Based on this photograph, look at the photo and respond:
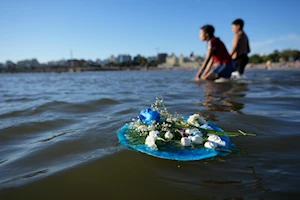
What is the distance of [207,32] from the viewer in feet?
27.3

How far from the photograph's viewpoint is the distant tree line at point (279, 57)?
246 feet

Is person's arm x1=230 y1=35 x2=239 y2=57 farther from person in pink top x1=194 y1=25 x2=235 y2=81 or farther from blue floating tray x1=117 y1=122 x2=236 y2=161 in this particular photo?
blue floating tray x1=117 y1=122 x2=236 y2=161

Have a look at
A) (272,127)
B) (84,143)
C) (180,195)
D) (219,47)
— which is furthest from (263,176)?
(219,47)

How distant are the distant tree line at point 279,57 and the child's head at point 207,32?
73.7 metres

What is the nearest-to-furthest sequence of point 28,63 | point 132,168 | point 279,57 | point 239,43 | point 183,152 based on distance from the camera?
1. point 132,168
2. point 183,152
3. point 239,43
4. point 279,57
5. point 28,63

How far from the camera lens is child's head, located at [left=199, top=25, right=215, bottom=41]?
8.30m

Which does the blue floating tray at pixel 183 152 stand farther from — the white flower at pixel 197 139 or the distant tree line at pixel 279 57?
the distant tree line at pixel 279 57

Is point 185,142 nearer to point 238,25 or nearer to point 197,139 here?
point 197,139

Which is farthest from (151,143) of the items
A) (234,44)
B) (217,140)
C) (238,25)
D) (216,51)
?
(238,25)

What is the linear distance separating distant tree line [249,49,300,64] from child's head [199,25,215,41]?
73.7 meters

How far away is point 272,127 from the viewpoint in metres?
2.91

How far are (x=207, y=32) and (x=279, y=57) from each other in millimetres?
94989

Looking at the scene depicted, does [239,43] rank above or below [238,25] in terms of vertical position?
below

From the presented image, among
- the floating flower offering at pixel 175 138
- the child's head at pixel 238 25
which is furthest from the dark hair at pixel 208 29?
the floating flower offering at pixel 175 138
